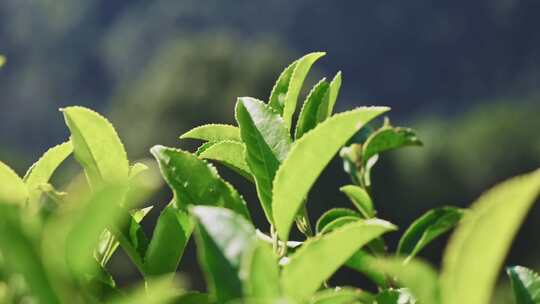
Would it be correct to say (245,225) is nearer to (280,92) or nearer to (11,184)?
(11,184)

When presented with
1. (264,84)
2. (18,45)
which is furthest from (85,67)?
(264,84)

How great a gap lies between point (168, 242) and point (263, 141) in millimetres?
115

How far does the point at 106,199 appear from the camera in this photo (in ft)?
1.34

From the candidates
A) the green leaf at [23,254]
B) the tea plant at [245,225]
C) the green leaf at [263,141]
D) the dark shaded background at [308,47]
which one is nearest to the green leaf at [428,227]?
the tea plant at [245,225]

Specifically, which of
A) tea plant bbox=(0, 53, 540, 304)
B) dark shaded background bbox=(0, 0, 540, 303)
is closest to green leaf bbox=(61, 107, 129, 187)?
tea plant bbox=(0, 53, 540, 304)

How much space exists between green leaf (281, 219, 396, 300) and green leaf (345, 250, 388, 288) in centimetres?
13

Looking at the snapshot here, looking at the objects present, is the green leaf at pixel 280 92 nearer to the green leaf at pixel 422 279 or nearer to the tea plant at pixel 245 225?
the tea plant at pixel 245 225

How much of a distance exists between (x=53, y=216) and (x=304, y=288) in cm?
14

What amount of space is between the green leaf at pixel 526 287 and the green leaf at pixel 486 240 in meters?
0.27

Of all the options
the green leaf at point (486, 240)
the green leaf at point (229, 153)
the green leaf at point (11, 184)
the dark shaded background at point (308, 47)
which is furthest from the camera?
the dark shaded background at point (308, 47)

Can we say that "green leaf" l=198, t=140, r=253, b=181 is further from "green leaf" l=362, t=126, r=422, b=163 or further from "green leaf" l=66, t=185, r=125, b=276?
"green leaf" l=66, t=185, r=125, b=276

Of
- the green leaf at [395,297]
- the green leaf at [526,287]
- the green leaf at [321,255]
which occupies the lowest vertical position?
the green leaf at [526,287]

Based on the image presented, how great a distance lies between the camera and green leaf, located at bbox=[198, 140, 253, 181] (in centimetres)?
75

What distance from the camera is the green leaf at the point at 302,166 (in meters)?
0.57
